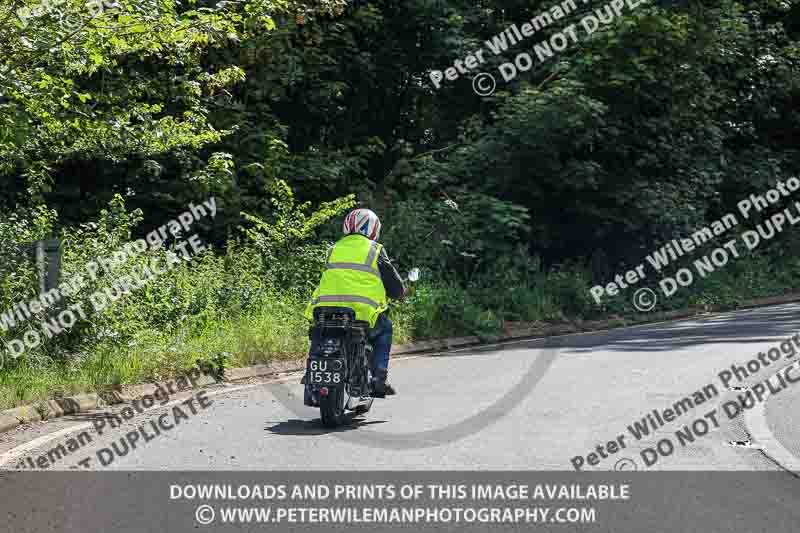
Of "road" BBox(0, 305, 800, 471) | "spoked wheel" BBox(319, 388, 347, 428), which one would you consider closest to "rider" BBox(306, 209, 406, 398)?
"spoked wheel" BBox(319, 388, 347, 428)

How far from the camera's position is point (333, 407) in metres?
9.55

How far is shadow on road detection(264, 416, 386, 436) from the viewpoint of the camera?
946 centimetres

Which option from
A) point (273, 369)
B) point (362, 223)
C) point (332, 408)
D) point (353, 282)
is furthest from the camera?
point (273, 369)

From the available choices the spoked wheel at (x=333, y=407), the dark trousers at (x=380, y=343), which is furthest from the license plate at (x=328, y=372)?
the dark trousers at (x=380, y=343)

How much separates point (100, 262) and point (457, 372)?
186 inches

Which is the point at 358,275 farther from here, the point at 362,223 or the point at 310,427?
the point at 310,427

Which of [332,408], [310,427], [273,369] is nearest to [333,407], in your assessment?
[332,408]

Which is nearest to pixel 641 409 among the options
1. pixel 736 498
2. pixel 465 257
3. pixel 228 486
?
pixel 736 498

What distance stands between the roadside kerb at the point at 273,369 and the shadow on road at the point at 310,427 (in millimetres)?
2351

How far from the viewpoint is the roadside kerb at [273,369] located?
1038cm

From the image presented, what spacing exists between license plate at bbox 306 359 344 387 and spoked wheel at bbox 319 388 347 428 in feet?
0.41

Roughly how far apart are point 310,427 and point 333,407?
0.35 meters

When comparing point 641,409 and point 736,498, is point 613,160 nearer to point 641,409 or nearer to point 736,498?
point 641,409

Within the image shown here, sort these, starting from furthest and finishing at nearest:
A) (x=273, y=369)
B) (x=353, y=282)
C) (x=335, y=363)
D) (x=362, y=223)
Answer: (x=273, y=369)
(x=362, y=223)
(x=353, y=282)
(x=335, y=363)
